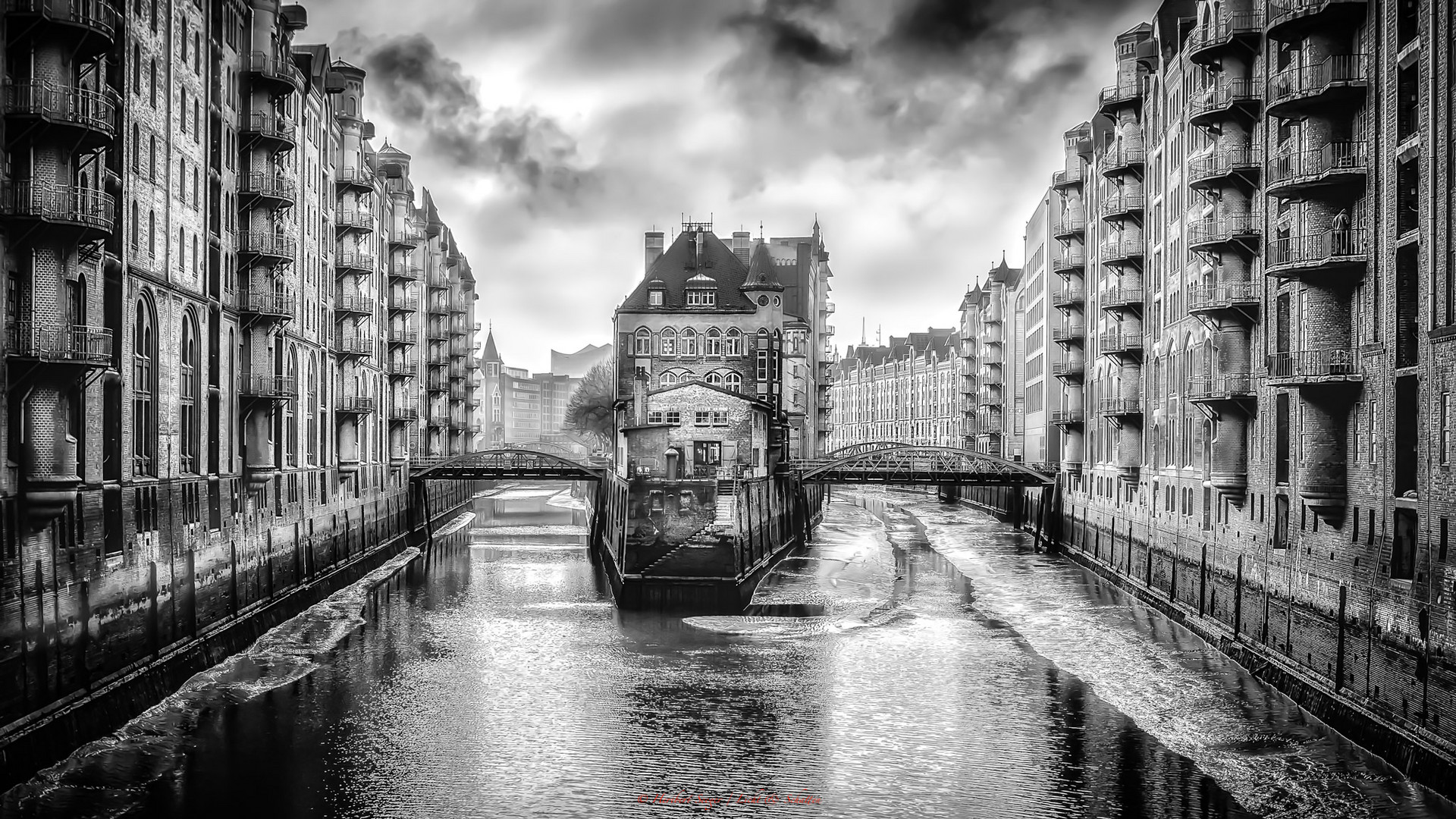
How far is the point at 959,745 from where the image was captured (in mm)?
23062

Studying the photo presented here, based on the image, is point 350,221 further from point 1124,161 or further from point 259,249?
point 1124,161

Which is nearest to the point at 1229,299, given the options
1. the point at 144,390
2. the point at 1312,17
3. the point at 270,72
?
the point at 1312,17

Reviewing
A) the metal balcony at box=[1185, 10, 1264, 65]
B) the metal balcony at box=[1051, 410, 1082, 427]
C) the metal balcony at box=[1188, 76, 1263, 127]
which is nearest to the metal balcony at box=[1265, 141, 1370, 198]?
the metal balcony at box=[1188, 76, 1263, 127]

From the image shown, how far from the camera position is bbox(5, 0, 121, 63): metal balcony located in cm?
2408

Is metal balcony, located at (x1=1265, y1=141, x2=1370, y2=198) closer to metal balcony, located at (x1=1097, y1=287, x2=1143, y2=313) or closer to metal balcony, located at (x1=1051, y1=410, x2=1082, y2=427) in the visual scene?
metal balcony, located at (x1=1097, y1=287, x2=1143, y2=313)

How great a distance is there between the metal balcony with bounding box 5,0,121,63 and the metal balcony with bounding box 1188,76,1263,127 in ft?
89.9

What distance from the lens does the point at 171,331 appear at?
3334 cm

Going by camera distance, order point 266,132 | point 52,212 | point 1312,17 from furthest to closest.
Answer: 1. point 266,132
2. point 1312,17
3. point 52,212

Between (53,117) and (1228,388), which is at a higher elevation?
(53,117)

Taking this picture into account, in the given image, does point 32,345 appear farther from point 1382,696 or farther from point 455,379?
point 455,379

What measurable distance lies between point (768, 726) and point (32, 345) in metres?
15.7

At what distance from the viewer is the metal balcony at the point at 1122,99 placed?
49.6 meters

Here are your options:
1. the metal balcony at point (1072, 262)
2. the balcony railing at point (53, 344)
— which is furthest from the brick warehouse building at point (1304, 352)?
Answer: the balcony railing at point (53, 344)

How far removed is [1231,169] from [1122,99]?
14944 mm
